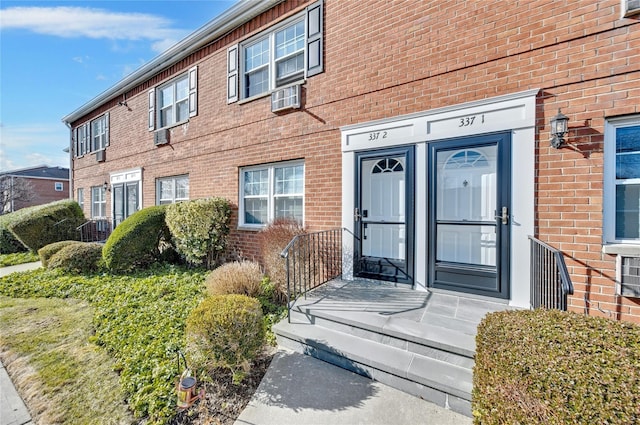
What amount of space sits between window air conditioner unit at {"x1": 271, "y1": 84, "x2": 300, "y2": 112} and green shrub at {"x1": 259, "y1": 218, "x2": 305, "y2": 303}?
8.01 feet

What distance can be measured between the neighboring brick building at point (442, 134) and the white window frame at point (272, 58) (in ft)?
0.10

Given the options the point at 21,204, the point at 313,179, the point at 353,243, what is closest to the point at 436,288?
the point at 353,243

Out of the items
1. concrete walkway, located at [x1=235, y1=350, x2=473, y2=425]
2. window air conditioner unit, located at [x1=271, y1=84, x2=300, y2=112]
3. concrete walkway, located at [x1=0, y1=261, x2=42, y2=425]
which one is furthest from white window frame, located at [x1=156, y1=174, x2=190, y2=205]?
concrete walkway, located at [x1=235, y1=350, x2=473, y2=425]

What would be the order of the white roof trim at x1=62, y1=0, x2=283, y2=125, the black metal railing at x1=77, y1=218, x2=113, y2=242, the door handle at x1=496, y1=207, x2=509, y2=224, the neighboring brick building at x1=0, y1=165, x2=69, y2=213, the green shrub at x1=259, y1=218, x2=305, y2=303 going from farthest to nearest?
1. the neighboring brick building at x1=0, y1=165, x2=69, y2=213
2. the black metal railing at x1=77, y1=218, x2=113, y2=242
3. the white roof trim at x1=62, y1=0, x2=283, y2=125
4. the green shrub at x1=259, y1=218, x2=305, y2=303
5. the door handle at x1=496, y1=207, x2=509, y2=224

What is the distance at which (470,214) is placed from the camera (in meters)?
4.30

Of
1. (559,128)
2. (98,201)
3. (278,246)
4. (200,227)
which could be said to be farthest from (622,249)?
(98,201)

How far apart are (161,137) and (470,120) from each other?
355 inches

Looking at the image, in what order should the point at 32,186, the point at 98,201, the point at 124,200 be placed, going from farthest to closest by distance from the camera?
the point at 32,186, the point at 98,201, the point at 124,200

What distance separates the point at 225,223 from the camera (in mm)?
7090

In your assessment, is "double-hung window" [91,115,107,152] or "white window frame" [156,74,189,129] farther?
"double-hung window" [91,115,107,152]

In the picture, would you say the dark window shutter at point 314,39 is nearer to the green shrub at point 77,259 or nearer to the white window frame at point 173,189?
the white window frame at point 173,189

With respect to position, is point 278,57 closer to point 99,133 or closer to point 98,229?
point 99,133

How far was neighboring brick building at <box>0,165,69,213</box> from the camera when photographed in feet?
73.4

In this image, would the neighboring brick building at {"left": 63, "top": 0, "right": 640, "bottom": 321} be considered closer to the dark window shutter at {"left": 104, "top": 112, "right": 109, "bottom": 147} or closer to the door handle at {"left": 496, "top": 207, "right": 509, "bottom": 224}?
the door handle at {"left": 496, "top": 207, "right": 509, "bottom": 224}
